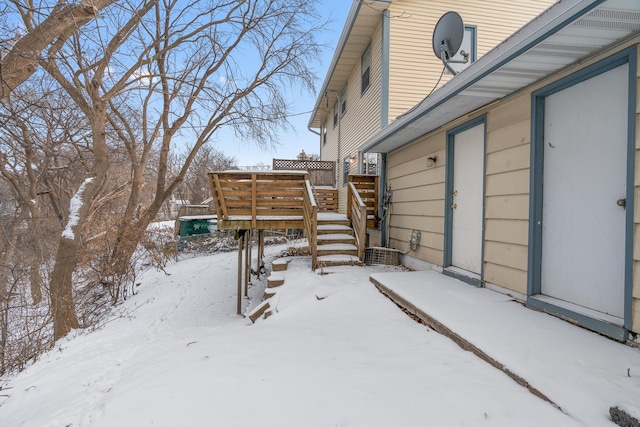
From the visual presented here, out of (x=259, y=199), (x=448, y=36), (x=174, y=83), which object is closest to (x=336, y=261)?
(x=259, y=199)

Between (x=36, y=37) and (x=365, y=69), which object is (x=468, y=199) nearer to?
(x=36, y=37)

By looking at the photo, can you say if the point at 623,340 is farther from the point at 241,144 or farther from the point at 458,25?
the point at 241,144

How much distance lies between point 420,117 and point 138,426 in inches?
162

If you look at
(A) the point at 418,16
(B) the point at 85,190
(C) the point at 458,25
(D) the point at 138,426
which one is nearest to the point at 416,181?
(C) the point at 458,25

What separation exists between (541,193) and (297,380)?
275 cm

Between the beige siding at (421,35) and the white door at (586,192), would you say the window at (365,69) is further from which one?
the white door at (586,192)

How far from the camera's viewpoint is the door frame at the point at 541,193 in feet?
7.07

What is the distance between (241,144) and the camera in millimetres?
10641

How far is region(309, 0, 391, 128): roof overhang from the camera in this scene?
22.4 ft

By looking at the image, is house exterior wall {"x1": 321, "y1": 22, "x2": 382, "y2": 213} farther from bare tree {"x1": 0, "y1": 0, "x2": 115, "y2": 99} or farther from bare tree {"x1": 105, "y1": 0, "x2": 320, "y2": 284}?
bare tree {"x1": 0, "y1": 0, "x2": 115, "y2": 99}

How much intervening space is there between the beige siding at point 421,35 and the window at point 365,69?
3.86 feet

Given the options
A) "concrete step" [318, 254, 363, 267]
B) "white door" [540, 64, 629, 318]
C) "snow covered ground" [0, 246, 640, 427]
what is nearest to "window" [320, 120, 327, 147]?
"concrete step" [318, 254, 363, 267]

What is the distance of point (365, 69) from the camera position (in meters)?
8.34

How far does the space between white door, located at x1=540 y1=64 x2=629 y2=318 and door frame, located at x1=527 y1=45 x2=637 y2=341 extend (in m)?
0.05
